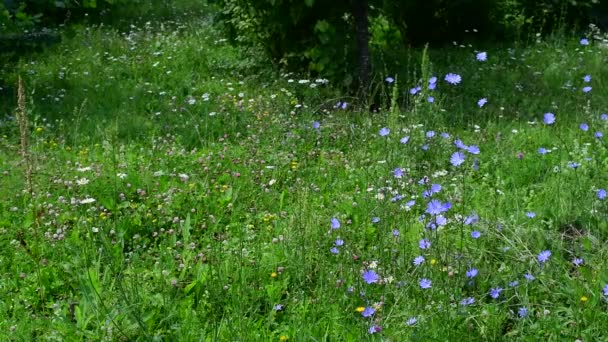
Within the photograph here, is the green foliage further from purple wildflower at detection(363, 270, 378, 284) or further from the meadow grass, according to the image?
purple wildflower at detection(363, 270, 378, 284)

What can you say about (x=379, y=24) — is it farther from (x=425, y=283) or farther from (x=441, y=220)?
(x=425, y=283)

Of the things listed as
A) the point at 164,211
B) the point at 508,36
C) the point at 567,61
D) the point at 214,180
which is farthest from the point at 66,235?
the point at 508,36

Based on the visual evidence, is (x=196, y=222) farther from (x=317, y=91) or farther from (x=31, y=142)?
(x=317, y=91)

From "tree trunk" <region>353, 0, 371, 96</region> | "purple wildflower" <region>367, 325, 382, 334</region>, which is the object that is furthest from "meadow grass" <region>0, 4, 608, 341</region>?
"tree trunk" <region>353, 0, 371, 96</region>

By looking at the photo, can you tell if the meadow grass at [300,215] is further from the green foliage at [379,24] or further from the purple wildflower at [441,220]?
the green foliage at [379,24]

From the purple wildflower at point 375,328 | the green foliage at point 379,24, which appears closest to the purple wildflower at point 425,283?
the purple wildflower at point 375,328

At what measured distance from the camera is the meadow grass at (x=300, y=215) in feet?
8.93

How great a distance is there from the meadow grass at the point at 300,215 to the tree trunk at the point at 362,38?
0.33m

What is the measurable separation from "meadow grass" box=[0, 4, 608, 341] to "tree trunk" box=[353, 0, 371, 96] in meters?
0.33

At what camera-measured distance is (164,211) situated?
12.5 ft

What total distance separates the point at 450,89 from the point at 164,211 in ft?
11.1

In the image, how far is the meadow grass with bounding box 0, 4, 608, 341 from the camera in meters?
2.72

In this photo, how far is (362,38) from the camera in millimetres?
6145

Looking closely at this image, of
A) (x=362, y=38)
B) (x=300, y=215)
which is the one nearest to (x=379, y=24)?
(x=362, y=38)
